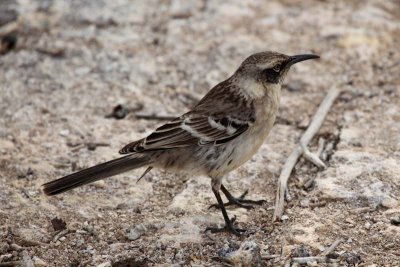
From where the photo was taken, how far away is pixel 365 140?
21.9 ft

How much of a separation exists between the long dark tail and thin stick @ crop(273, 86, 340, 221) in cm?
122

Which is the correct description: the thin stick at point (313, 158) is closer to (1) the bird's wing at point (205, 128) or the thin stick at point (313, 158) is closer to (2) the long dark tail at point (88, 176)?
(1) the bird's wing at point (205, 128)

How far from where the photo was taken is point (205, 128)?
5.82m

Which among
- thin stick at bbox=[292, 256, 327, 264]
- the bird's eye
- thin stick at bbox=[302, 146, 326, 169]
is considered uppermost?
the bird's eye

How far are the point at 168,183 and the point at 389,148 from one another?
6.77 ft

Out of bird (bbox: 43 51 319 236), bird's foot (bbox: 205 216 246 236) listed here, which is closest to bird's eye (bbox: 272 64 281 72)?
bird (bbox: 43 51 319 236)

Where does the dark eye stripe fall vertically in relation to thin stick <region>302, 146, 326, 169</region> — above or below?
above

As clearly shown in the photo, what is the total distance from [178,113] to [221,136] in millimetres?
1805

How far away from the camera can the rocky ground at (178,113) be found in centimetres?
534

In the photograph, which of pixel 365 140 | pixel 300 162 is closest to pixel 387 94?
pixel 365 140

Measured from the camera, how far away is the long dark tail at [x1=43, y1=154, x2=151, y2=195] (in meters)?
5.45

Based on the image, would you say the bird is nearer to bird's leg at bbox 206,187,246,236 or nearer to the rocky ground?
bird's leg at bbox 206,187,246,236

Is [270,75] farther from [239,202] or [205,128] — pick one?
[239,202]

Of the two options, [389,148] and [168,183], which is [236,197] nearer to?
[168,183]
